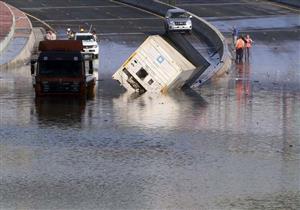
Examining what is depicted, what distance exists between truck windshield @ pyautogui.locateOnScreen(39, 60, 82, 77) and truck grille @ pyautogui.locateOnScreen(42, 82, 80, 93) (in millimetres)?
352

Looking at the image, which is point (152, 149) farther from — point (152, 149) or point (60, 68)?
point (60, 68)

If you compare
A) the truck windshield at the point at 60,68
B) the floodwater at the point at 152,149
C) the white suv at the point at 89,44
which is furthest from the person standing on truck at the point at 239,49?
the truck windshield at the point at 60,68

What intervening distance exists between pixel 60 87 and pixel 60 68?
0.87 meters

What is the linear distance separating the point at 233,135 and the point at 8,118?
7.75 m

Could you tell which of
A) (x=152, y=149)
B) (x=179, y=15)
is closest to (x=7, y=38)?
(x=179, y=15)

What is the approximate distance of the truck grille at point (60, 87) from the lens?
124 ft

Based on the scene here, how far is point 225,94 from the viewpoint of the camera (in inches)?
1610

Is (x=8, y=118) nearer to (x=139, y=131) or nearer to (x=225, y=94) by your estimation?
(x=139, y=131)

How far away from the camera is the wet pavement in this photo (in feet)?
65.1

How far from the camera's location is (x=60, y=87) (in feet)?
124

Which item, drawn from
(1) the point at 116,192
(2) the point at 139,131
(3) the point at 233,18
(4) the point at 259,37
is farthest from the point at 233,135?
(3) the point at 233,18

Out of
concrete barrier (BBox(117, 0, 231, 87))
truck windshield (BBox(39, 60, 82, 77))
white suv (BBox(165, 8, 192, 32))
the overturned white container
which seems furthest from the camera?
white suv (BBox(165, 8, 192, 32))

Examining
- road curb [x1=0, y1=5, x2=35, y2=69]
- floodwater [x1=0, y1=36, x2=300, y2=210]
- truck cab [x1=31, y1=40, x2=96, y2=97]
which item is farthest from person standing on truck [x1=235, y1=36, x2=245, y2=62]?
truck cab [x1=31, y1=40, x2=96, y2=97]

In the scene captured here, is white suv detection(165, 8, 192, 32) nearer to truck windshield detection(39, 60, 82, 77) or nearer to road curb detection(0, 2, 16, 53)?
road curb detection(0, 2, 16, 53)
